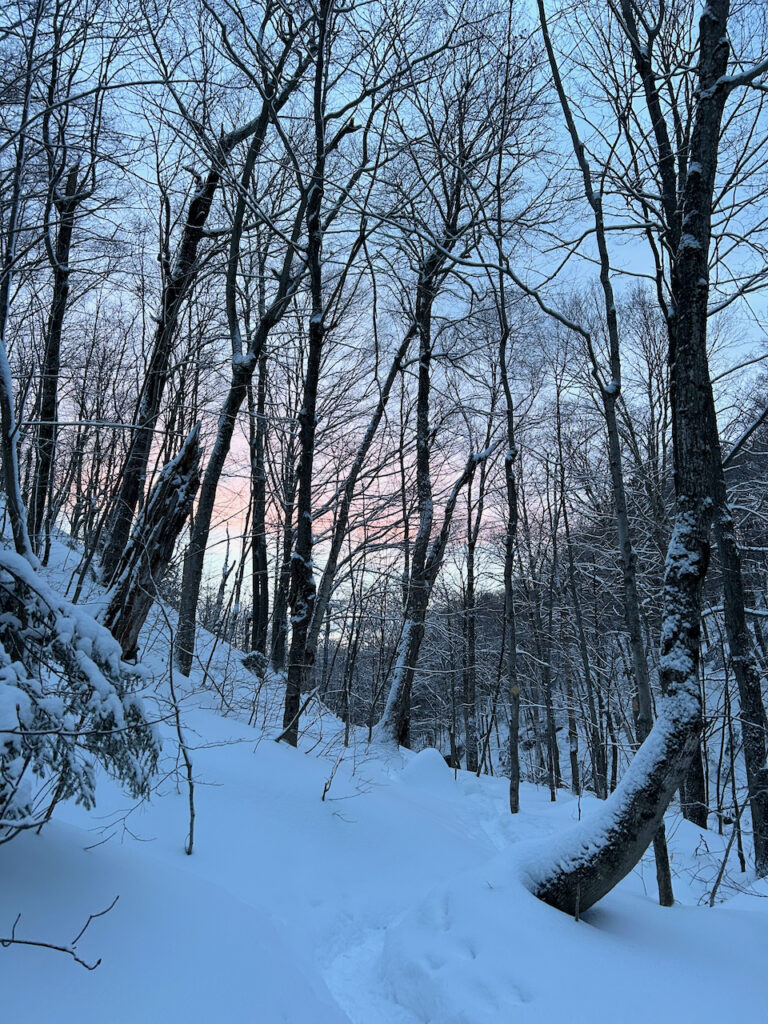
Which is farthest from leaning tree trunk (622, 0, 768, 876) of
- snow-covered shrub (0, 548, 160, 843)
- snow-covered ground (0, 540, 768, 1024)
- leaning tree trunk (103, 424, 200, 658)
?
snow-covered shrub (0, 548, 160, 843)

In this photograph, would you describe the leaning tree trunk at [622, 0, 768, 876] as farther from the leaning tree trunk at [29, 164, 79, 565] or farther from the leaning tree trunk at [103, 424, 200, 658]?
the leaning tree trunk at [29, 164, 79, 565]

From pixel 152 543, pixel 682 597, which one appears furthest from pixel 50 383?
pixel 682 597

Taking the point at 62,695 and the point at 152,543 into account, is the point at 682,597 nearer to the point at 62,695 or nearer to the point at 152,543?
the point at 62,695

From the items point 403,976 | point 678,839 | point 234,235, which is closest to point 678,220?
point 234,235

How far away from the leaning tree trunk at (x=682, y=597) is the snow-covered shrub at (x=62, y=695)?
2.51 meters

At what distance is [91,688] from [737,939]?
3.66 metres

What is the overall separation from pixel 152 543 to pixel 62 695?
109 inches

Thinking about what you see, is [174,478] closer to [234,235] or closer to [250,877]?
[250,877]

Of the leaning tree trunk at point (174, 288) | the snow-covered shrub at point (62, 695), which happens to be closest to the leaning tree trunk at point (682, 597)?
the snow-covered shrub at point (62, 695)

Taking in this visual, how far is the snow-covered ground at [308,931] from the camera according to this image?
6.42 ft

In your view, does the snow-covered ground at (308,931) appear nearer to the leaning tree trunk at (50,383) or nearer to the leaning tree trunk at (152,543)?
the leaning tree trunk at (152,543)

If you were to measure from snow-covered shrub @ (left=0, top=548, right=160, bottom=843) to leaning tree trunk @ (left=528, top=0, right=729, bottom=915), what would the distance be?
2507 mm

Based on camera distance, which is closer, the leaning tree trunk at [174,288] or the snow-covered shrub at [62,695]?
Answer: the snow-covered shrub at [62,695]

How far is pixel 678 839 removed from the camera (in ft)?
28.0
